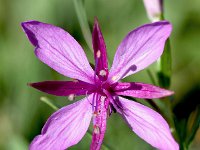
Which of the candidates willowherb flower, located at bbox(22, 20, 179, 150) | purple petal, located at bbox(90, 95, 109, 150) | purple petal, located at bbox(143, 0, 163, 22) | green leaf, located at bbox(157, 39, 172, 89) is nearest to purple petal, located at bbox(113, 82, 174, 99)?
willowherb flower, located at bbox(22, 20, 179, 150)

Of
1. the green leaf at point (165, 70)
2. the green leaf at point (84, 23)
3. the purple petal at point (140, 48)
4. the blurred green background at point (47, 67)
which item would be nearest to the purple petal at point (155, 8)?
the green leaf at point (165, 70)

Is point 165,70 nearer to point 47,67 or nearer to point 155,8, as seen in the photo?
point 155,8

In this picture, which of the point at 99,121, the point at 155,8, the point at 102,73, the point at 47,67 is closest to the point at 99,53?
the point at 102,73

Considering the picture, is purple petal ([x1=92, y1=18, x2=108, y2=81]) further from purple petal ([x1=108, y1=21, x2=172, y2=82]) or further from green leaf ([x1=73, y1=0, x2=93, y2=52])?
green leaf ([x1=73, y1=0, x2=93, y2=52])

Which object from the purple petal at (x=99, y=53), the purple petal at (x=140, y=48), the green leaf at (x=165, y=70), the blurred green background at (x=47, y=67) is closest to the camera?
the purple petal at (x=140, y=48)

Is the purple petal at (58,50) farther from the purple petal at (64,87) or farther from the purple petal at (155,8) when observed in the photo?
the purple petal at (155,8)

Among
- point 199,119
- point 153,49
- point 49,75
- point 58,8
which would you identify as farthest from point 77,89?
point 58,8
